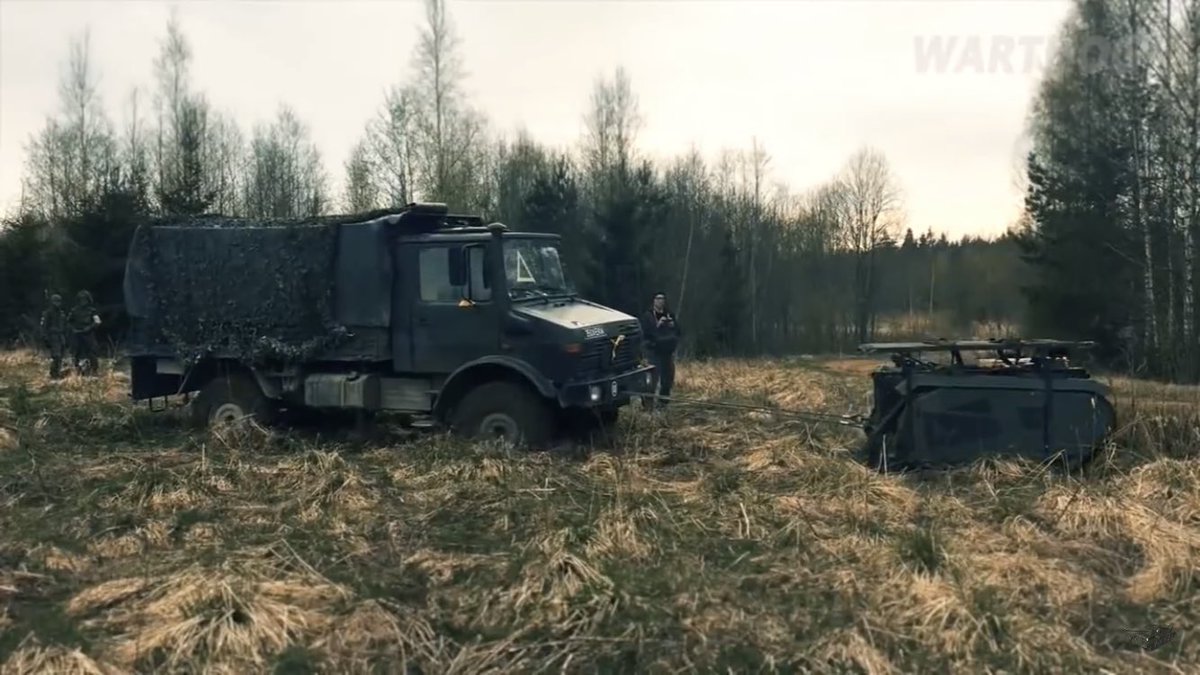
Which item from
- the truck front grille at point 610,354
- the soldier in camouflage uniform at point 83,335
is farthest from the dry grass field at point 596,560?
the soldier in camouflage uniform at point 83,335

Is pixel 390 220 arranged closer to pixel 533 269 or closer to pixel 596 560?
pixel 533 269

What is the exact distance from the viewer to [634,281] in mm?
30641

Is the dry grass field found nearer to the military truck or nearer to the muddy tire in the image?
the military truck

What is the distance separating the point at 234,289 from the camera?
10.4 meters

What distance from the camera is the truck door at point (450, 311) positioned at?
30.7 ft

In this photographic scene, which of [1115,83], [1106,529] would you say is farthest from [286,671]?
[1115,83]

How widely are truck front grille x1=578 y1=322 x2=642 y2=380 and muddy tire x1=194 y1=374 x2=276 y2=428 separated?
3.82 m

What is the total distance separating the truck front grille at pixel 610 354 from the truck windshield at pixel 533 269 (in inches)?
33.6

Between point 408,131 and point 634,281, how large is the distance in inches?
359

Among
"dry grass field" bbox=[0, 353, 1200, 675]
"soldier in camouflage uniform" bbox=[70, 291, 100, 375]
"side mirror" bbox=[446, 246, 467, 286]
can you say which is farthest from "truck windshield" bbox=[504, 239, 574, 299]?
"soldier in camouflage uniform" bbox=[70, 291, 100, 375]

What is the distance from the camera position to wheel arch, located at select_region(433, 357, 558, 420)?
9.03m

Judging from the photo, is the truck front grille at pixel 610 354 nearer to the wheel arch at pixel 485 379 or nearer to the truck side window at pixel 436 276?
the wheel arch at pixel 485 379

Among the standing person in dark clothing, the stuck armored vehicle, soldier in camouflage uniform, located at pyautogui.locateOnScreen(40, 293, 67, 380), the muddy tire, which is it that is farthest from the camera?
soldier in camouflage uniform, located at pyautogui.locateOnScreen(40, 293, 67, 380)

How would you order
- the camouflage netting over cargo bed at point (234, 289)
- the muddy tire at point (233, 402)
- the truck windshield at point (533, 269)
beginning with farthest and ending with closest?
1. the muddy tire at point (233, 402)
2. the camouflage netting over cargo bed at point (234, 289)
3. the truck windshield at point (533, 269)
